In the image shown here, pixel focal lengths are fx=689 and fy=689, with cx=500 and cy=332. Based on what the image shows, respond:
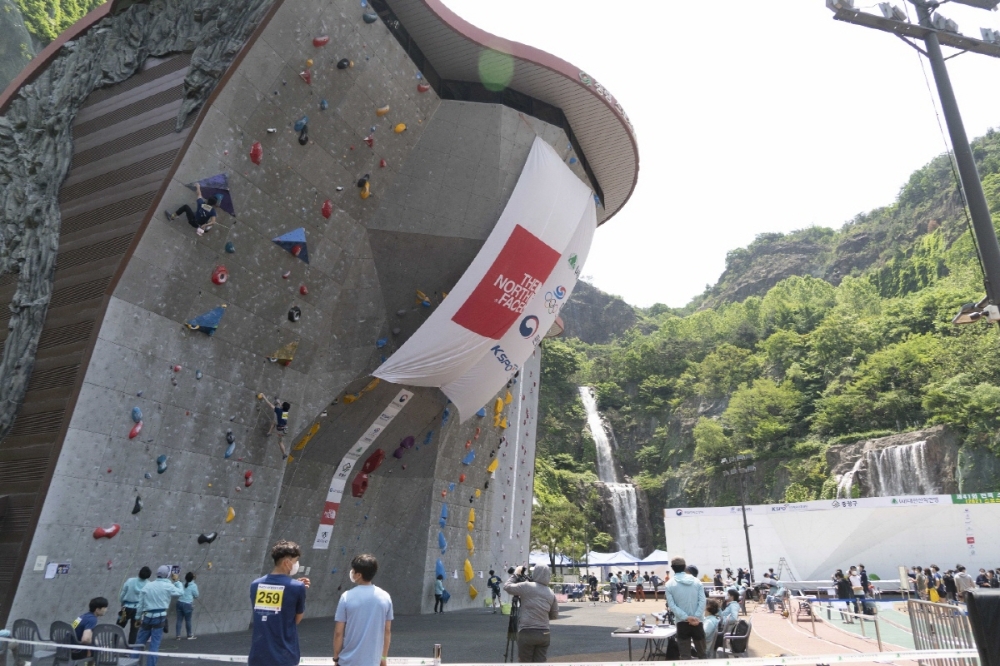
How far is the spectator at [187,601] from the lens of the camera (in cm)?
1218

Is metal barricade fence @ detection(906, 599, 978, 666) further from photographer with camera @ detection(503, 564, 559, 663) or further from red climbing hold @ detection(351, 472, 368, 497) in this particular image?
red climbing hold @ detection(351, 472, 368, 497)

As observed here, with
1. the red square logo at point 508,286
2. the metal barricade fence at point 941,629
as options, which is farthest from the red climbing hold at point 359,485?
the metal barricade fence at point 941,629

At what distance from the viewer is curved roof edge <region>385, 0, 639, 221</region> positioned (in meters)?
14.6

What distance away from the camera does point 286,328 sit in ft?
47.4

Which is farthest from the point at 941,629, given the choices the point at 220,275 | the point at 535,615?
the point at 220,275

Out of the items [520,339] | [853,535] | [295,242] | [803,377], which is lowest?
[853,535]

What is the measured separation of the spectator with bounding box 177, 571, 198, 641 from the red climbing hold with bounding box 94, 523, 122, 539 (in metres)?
1.53

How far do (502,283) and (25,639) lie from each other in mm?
10581

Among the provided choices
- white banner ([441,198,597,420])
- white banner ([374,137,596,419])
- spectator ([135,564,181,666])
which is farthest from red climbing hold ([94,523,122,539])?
white banner ([441,198,597,420])

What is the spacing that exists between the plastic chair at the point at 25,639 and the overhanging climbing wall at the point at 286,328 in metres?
2.05

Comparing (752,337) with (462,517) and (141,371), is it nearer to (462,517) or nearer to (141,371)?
(462,517)

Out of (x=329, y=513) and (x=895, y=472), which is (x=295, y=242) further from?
(x=895, y=472)

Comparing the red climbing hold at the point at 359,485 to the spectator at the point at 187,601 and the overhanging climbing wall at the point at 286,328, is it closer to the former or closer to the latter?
the overhanging climbing wall at the point at 286,328

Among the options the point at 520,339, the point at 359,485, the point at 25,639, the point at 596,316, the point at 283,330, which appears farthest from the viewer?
the point at 596,316
